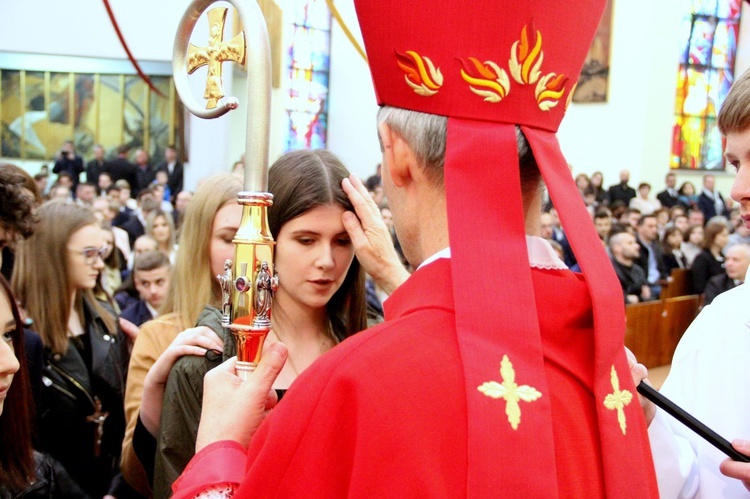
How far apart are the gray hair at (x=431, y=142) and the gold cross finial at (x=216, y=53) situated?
332 mm

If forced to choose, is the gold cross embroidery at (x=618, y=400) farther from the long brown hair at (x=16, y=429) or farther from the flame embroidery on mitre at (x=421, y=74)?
the long brown hair at (x=16, y=429)

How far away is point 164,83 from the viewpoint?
17234 millimetres

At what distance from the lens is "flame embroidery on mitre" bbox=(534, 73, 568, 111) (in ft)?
4.76

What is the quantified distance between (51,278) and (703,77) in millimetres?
20360

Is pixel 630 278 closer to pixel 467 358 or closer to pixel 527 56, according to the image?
pixel 527 56

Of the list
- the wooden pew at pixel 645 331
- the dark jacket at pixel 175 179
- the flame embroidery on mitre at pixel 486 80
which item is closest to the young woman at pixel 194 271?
the flame embroidery on mitre at pixel 486 80

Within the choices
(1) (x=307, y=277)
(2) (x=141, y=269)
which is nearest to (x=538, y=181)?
(1) (x=307, y=277)

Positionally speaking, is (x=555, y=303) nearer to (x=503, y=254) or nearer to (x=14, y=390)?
(x=503, y=254)

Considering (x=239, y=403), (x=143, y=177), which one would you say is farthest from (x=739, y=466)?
(x=143, y=177)

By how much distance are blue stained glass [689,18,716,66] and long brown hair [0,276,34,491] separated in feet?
68.4

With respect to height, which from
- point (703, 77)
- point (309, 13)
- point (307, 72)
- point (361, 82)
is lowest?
point (361, 82)

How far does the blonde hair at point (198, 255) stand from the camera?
2766 millimetres

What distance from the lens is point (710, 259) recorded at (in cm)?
1042

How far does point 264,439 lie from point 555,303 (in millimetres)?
501
